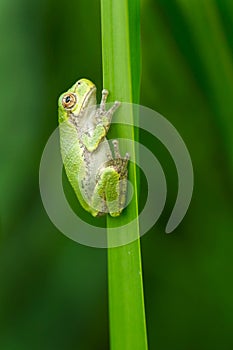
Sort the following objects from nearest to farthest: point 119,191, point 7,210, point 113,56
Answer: point 113,56, point 119,191, point 7,210

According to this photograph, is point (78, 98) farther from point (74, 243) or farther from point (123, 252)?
point (123, 252)

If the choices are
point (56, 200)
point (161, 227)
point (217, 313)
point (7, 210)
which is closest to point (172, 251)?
point (161, 227)

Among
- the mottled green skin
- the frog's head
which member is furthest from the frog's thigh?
the frog's head

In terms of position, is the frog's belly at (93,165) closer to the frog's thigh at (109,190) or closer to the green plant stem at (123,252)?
the frog's thigh at (109,190)

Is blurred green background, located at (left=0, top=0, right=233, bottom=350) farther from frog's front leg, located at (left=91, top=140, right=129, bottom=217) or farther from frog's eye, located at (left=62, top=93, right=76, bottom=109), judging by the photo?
Result: frog's front leg, located at (left=91, top=140, right=129, bottom=217)

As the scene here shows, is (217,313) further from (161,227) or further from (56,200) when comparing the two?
(56,200)

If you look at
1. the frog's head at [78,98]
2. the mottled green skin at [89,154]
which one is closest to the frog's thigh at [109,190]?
the mottled green skin at [89,154]
